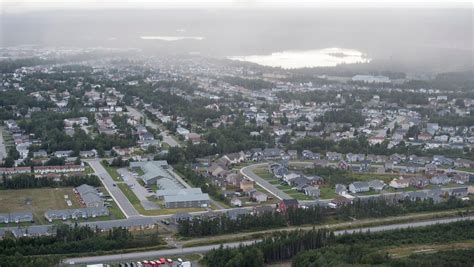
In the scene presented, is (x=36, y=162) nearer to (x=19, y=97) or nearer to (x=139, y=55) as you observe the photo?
(x=19, y=97)

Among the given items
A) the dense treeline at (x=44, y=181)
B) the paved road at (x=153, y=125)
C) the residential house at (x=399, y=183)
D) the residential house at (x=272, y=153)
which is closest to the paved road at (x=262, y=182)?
the residential house at (x=272, y=153)

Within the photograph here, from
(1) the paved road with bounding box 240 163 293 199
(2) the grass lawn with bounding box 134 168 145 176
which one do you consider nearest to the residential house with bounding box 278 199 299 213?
(1) the paved road with bounding box 240 163 293 199

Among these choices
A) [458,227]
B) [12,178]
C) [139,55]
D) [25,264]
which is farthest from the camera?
[139,55]

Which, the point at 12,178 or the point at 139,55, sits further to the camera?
the point at 139,55

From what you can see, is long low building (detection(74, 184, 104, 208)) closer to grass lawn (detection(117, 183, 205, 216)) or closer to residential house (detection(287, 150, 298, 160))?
grass lawn (detection(117, 183, 205, 216))

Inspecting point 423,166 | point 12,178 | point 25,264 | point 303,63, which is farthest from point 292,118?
point 303,63

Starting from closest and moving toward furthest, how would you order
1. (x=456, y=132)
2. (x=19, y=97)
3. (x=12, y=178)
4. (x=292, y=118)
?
(x=12, y=178) < (x=456, y=132) < (x=292, y=118) < (x=19, y=97)
